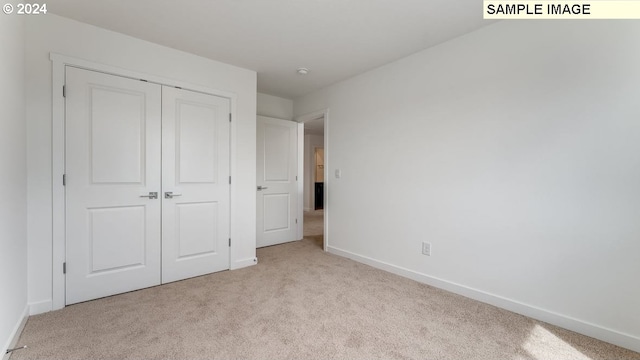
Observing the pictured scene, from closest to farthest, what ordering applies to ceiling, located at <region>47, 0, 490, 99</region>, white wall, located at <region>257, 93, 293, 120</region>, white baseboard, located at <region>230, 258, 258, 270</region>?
1. ceiling, located at <region>47, 0, 490, 99</region>
2. white baseboard, located at <region>230, 258, 258, 270</region>
3. white wall, located at <region>257, 93, 293, 120</region>

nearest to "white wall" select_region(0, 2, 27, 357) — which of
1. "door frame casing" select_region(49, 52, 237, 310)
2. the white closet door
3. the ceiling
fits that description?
"door frame casing" select_region(49, 52, 237, 310)

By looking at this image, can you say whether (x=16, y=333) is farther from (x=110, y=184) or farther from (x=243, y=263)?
(x=243, y=263)

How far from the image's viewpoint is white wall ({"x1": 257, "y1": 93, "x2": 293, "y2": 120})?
165 inches

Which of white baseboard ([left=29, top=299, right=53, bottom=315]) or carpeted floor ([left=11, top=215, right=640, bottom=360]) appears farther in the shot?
white baseboard ([left=29, top=299, right=53, bottom=315])

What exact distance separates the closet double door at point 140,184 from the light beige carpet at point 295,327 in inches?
10.5

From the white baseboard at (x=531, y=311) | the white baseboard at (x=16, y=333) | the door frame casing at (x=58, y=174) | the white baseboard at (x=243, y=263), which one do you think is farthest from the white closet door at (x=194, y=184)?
the white baseboard at (x=531, y=311)

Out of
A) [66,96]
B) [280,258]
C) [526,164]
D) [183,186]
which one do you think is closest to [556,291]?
[526,164]

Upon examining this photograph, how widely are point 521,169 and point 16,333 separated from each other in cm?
372

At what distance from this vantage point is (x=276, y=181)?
426 cm

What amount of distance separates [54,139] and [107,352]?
65.6 inches

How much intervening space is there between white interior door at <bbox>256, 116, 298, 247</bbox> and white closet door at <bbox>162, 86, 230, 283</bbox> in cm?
102

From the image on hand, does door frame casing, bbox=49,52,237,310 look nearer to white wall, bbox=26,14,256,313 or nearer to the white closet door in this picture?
white wall, bbox=26,14,256,313

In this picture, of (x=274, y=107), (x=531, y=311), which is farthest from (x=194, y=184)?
(x=531, y=311)

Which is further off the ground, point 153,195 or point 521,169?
point 521,169
